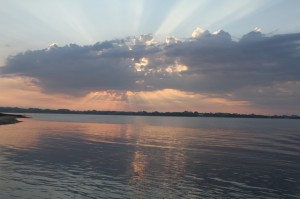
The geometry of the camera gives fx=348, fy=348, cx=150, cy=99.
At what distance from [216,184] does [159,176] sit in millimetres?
5886

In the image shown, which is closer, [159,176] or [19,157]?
[159,176]

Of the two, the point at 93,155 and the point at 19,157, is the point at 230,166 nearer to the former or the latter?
the point at 93,155

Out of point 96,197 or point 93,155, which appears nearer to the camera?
point 96,197

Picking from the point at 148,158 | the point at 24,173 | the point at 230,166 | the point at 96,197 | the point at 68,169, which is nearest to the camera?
the point at 96,197

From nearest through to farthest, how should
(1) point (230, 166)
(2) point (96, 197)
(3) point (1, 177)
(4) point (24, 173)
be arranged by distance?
(2) point (96, 197)
(3) point (1, 177)
(4) point (24, 173)
(1) point (230, 166)

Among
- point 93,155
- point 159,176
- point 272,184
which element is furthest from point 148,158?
point 272,184

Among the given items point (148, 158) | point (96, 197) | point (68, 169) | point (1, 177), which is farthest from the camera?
point (148, 158)

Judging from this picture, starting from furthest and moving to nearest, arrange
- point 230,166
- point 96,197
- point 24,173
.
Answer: point 230,166 → point 24,173 → point 96,197

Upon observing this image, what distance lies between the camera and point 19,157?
44312mm

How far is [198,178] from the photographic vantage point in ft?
111

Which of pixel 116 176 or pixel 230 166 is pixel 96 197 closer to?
pixel 116 176

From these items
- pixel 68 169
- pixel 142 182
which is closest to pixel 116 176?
pixel 142 182

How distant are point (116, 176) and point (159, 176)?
4233 mm

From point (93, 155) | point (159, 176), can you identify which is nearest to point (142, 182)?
point (159, 176)
